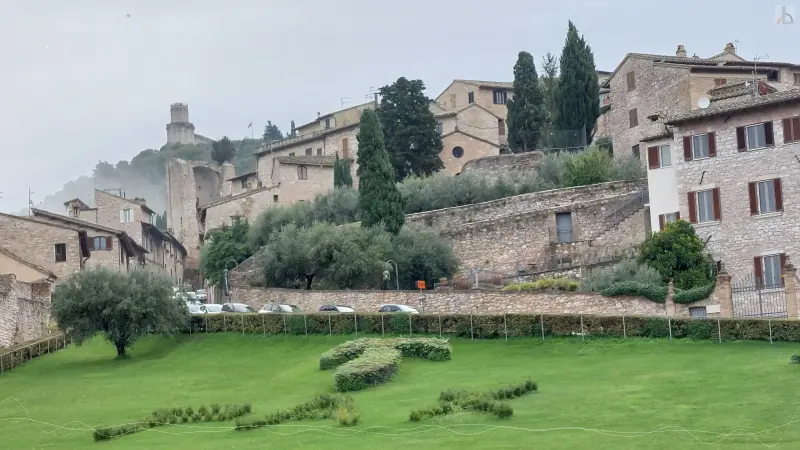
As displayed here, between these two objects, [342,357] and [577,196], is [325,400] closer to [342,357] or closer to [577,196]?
[342,357]

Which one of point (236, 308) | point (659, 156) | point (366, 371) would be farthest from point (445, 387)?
point (236, 308)

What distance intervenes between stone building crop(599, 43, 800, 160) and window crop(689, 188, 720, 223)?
589 inches

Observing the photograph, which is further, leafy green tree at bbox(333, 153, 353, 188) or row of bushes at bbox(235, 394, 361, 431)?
leafy green tree at bbox(333, 153, 353, 188)

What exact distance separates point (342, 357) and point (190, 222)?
7626 centimetres

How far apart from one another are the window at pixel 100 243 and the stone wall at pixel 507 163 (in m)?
23.8

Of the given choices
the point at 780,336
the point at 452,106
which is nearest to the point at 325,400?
the point at 780,336

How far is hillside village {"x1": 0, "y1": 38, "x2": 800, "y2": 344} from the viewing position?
59562 mm

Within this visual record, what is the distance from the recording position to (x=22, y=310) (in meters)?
61.3

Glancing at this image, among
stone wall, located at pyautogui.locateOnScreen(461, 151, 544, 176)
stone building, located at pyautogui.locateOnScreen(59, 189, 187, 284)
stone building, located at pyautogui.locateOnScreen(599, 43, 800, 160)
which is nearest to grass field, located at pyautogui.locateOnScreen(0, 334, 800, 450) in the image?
stone building, located at pyautogui.locateOnScreen(599, 43, 800, 160)

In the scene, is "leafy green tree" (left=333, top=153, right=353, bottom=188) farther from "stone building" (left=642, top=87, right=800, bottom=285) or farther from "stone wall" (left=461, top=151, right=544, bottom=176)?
"stone building" (left=642, top=87, right=800, bottom=285)

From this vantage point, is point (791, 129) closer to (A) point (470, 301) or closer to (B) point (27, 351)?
(A) point (470, 301)

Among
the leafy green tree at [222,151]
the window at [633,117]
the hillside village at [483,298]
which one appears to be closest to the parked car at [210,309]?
the hillside village at [483,298]

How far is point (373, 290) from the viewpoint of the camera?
6588cm

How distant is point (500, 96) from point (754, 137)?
58.1m
